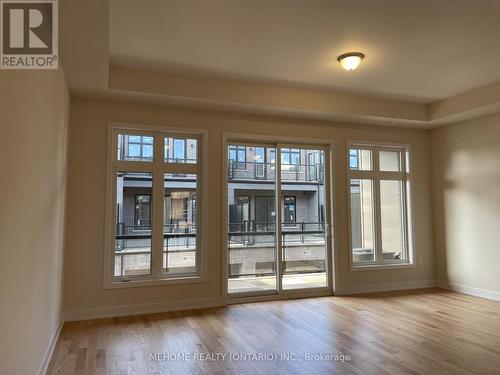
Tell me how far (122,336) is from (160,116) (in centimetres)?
272

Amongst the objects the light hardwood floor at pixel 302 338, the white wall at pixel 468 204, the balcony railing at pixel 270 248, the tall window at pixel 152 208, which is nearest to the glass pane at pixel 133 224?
the tall window at pixel 152 208

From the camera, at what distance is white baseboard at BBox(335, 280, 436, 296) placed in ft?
18.1

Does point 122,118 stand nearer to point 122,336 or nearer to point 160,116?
point 160,116

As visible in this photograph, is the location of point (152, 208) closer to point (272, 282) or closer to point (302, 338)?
point (272, 282)

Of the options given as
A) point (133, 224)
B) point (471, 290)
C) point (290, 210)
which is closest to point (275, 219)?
point (290, 210)

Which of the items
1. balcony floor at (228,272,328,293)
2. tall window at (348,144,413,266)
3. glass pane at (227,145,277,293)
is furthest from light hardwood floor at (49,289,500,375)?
tall window at (348,144,413,266)

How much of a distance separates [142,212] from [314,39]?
297cm

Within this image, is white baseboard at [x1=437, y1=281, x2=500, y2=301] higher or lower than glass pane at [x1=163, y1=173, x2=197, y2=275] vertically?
lower

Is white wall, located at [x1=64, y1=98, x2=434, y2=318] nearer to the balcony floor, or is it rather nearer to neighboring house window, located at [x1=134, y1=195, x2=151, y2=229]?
the balcony floor

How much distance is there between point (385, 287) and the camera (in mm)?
5770

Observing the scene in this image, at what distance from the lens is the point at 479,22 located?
3229 millimetres

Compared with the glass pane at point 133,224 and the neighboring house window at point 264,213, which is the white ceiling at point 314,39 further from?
the neighboring house window at point 264,213

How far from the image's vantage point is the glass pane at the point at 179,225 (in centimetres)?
480

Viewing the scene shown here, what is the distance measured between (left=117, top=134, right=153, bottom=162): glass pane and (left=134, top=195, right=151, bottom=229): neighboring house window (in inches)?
20.4
